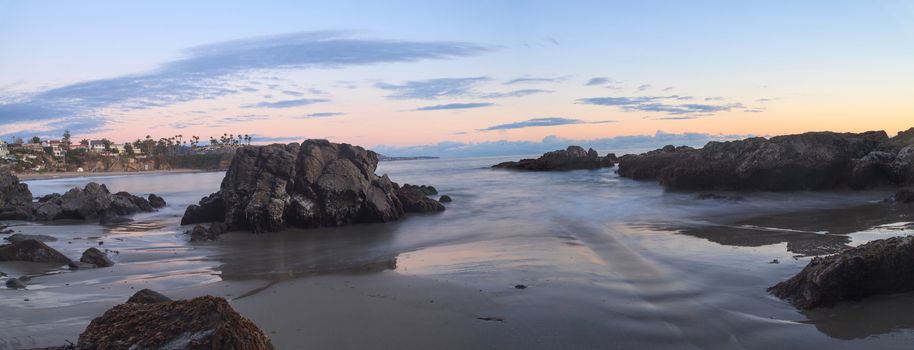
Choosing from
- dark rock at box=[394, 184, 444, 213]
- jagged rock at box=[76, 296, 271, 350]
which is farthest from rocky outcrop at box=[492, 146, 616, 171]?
jagged rock at box=[76, 296, 271, 350]

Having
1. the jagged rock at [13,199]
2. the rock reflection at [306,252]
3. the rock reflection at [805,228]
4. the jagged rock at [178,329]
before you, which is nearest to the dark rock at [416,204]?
the rock reflection at [306,252]

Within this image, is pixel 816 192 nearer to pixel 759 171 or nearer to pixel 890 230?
pixel 759 171

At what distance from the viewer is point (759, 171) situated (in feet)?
65.8

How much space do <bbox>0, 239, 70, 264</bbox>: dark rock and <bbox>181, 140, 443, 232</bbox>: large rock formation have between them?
498cm

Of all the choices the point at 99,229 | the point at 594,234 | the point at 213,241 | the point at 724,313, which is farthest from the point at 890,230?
the point at 99,229

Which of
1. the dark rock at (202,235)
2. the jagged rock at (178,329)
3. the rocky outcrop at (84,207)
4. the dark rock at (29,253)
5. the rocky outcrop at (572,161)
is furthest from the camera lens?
the rocky outcrop at (572,161)

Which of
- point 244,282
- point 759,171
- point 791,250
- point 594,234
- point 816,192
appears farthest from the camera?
point 759,171

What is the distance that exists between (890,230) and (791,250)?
3217 millimetres

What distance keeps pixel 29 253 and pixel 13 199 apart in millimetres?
15696

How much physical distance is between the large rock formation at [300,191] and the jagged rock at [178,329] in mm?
10344

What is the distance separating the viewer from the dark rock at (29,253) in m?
9.01

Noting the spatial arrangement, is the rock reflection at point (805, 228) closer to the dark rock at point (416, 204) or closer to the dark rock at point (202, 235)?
the dark rock at point (416, 204)

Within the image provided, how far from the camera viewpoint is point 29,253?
909cm

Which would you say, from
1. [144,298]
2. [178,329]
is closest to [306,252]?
[144,298]
